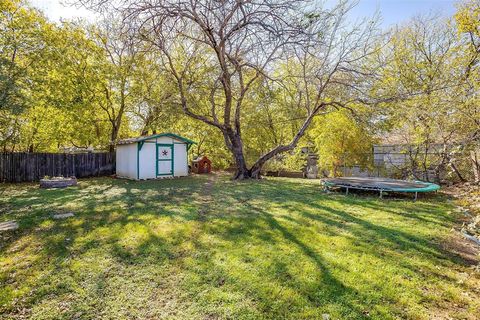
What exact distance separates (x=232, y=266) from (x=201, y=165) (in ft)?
40.6

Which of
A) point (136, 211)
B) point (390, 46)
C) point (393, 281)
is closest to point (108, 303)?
point (393, 281)

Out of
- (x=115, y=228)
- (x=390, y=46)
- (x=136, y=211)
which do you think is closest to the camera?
(x=115, y=228)

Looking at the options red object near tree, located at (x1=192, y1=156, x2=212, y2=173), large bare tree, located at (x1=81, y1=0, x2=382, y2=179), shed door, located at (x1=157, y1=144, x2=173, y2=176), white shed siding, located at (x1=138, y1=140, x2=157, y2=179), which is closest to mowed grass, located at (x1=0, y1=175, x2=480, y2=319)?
large bare tree, located at (x1=81, y1=0, x2=382, y2=179)

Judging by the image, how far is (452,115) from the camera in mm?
5586

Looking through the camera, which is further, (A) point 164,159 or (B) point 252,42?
(A) point 164,159

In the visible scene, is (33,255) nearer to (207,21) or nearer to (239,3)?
(239,3)

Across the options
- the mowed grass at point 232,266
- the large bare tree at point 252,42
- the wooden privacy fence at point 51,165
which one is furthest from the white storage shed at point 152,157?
the mowed grass at point 232,266

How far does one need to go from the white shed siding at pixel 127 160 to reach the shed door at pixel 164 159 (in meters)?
1.05

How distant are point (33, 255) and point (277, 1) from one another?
6.56 m

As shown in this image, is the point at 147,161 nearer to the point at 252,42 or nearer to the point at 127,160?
the point at 127,160

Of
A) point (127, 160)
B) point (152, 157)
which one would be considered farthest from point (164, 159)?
point (127, 160)

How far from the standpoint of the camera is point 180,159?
41.8 feet

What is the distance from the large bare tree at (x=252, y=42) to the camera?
19.5 feet

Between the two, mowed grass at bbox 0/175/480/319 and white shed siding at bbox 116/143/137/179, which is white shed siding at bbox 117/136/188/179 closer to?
white shed siding at bbox 116/143/137/179
